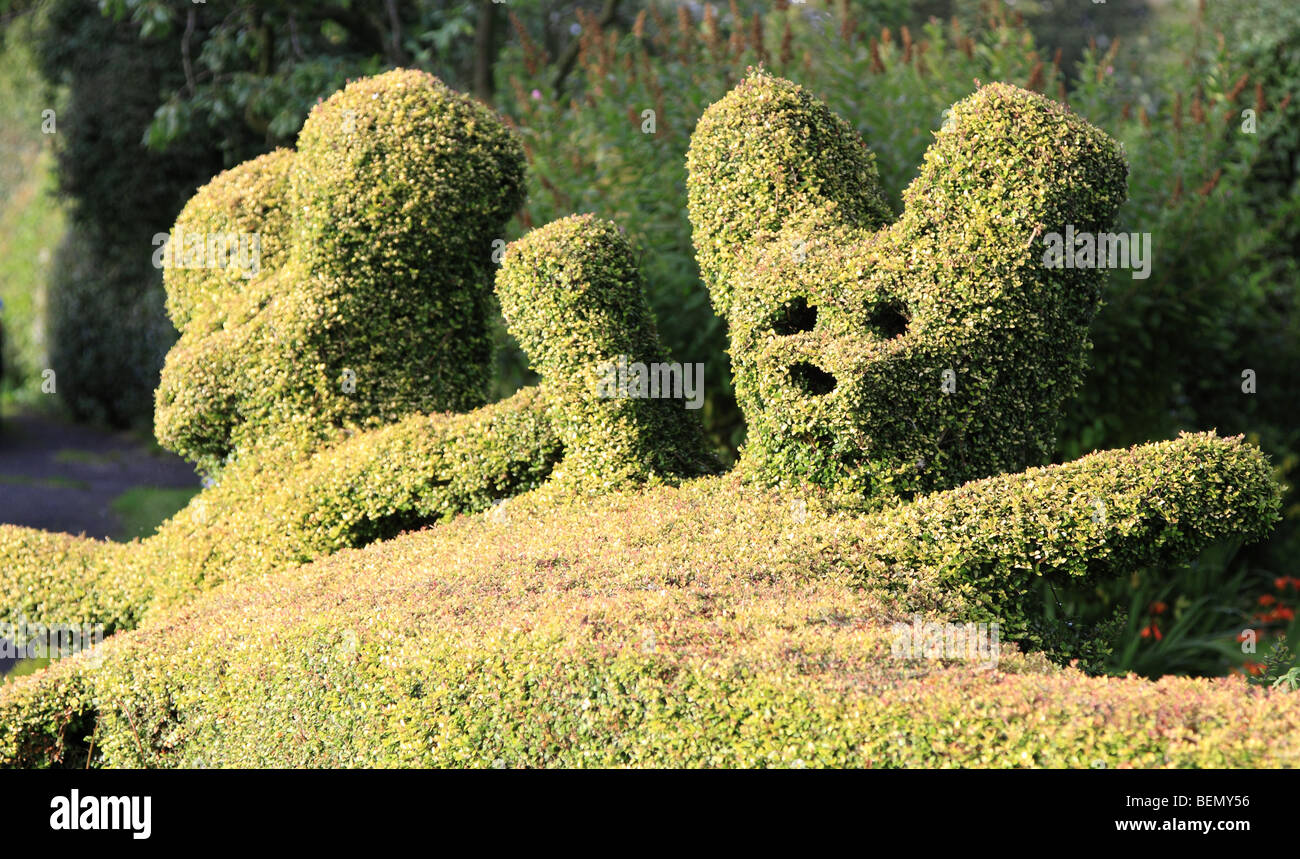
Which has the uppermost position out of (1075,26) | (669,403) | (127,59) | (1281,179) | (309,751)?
(1075,26)

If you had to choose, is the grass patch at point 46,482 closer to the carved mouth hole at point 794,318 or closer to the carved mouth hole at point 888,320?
the carved mouth hole at point 794,318

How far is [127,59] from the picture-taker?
1360 cm

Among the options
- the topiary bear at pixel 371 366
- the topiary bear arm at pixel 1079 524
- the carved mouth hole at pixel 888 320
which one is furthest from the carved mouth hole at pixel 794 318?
the topiary bear arm at pixel 1079 524

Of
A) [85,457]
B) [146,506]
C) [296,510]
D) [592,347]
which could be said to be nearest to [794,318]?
[592,347]

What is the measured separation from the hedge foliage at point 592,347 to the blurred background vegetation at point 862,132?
138cm

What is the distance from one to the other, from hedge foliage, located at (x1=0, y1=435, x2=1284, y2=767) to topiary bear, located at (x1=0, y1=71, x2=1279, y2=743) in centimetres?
3

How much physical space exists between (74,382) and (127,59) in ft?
14.7

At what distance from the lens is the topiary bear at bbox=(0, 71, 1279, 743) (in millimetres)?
4754

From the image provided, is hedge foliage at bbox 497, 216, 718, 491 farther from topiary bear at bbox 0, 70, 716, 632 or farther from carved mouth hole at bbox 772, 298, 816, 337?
carved mouth hole at bbox 772, 298, 816, 337

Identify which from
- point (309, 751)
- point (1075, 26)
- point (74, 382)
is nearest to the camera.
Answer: point (309, 751)

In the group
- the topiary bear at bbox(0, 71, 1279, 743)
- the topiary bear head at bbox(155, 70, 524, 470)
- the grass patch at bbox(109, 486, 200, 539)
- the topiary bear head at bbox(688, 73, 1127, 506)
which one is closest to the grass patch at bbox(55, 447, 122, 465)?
the grass patch at bbox(109, 486, 200, 539)
